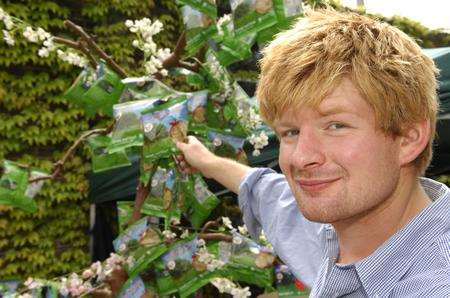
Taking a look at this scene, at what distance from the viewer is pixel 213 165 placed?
6.50 ft

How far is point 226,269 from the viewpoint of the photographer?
7.36 ft

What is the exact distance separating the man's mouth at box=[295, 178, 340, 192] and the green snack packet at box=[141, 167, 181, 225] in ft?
3.02

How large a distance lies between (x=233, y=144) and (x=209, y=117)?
0.43 ft

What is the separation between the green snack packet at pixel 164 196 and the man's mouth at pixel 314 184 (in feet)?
3.02

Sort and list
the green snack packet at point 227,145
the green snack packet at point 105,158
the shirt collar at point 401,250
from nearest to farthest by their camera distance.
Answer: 1. the shirt collar at point 401,250
2. the green snack packet at point 227,145
3. the green snack packet at point 105,158

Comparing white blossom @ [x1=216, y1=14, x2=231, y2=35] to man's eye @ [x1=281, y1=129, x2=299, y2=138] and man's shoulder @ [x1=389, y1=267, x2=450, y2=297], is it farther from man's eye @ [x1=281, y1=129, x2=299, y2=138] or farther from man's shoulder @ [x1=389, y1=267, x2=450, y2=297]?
man's shoulder @ [x1=389, y1=267, x2=450, y2=297]

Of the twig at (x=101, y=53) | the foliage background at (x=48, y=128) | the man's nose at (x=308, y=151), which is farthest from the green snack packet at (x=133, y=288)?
the foliage background at (x=48, y=128)

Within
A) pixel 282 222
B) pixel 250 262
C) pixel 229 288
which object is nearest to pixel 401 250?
pixel 282 222

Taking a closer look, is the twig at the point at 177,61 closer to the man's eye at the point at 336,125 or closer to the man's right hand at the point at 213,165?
the man's right hand at the point at 213,165

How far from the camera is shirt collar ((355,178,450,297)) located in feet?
3.29

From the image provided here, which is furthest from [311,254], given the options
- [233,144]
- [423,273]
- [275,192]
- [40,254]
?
[40,254]

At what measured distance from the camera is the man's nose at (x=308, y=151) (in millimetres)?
1103

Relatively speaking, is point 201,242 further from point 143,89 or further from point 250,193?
point 143,89

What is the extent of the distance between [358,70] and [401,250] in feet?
0.99
